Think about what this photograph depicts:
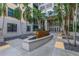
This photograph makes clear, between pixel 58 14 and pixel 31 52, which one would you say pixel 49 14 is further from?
pixel 31 52

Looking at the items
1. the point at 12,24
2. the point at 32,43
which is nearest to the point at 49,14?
the point at 32,43

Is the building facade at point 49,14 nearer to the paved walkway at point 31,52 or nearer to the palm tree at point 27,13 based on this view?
the palm tree at point 27,13

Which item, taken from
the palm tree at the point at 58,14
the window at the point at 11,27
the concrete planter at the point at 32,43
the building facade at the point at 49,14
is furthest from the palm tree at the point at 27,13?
the palm tree at the point at 58,14

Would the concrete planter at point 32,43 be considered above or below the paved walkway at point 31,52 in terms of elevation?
above

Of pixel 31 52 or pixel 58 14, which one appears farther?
pixel 58 14

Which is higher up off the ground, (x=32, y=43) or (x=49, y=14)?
(x=49, y=14)

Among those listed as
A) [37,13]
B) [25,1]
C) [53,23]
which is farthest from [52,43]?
[25,1]

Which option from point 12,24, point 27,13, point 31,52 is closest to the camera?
point 31,52

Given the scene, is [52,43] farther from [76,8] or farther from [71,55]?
[76,8]

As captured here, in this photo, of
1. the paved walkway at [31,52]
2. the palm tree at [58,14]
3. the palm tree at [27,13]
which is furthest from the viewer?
the palm tree at [58,14]

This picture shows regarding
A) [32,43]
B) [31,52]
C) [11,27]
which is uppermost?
[11,27]

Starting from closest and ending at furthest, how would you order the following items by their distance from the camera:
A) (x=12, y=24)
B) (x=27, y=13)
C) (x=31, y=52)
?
1. (x=31, y=52)
2. (x=27, y=13)
3. (x=12, y=24)

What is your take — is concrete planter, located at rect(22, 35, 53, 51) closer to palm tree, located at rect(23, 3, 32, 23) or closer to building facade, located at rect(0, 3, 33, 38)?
building facade, located at rect(0, 3, 33, 38)

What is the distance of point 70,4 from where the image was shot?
3.62m
